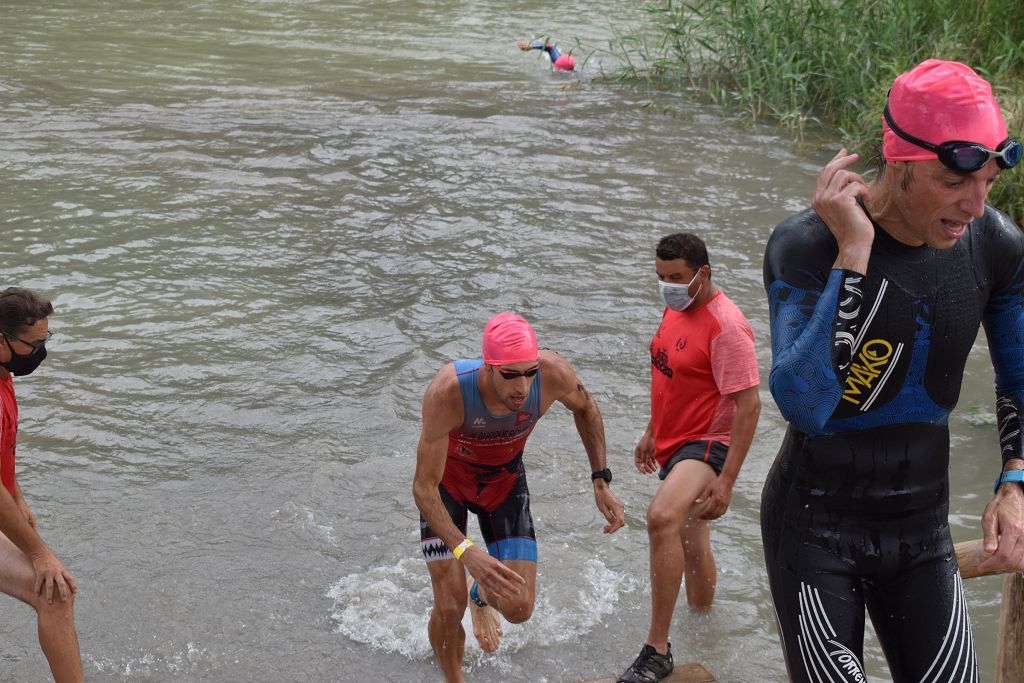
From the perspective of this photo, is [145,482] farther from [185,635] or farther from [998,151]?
[998,151]

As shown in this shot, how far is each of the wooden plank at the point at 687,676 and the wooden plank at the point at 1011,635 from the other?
5.01 ft

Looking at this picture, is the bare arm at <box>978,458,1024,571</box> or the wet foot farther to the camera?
the wet foot

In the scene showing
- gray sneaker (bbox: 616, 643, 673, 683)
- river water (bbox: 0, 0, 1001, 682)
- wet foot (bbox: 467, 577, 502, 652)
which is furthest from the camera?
river water (bbox: 0, 0, 1001, 682)

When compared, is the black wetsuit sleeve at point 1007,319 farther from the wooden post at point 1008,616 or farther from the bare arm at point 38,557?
the bare arm at point 38,557

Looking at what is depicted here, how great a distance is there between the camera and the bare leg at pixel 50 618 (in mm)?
5102

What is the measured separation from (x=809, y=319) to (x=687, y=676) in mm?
2746

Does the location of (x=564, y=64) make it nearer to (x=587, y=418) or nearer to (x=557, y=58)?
(x=557, y=58)

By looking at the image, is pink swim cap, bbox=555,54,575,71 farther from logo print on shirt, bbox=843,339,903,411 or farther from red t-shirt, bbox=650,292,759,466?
logo print on shirt, bbox=843,339,903,411

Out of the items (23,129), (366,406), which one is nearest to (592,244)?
(366,406)

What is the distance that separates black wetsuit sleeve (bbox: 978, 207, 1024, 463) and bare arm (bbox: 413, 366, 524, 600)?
2.19 meters

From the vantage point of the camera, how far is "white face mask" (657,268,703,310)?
562cm

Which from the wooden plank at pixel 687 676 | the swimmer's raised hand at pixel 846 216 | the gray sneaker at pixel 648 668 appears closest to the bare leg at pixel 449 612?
the wooden plank at pixel 687 676

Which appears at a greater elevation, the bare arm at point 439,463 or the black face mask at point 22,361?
the black face mask at point 22,361

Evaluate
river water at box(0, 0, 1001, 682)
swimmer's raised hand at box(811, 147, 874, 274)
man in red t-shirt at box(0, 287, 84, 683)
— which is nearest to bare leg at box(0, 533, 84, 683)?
man in red t-shirt at box(0, 287, 84, 683)
